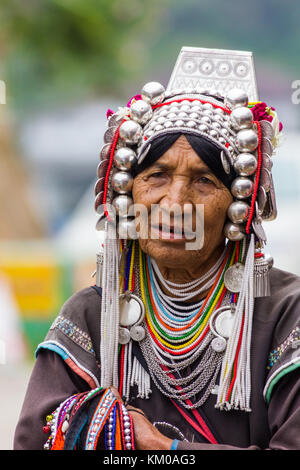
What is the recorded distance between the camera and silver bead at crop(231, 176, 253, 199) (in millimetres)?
2588

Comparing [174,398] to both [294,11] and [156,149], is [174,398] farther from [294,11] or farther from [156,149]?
[294,11]

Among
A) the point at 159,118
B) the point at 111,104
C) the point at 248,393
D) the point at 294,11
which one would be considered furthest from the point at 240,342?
the point at 294,11

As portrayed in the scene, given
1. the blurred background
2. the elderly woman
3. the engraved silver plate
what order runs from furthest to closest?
the blurred background, the engraved silver plate, the elderly woman

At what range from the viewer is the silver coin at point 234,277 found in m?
2.67

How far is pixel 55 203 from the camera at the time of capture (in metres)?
17.4

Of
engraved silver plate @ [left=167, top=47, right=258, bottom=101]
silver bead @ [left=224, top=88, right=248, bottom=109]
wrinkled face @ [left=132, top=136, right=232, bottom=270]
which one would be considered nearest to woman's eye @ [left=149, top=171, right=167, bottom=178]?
wrinkled face @ [left=132, top=136, right=232, bottom=270]

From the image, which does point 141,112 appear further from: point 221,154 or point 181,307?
point 181,307

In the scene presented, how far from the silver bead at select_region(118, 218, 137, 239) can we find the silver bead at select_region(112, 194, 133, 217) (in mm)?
27

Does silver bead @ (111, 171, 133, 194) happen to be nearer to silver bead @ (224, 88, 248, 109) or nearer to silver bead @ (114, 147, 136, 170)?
silver bead @ (114, 147, 136, 170)

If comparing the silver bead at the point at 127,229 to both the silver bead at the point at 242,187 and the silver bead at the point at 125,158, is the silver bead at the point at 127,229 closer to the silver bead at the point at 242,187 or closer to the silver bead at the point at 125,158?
the silver bead at the point at 125,158

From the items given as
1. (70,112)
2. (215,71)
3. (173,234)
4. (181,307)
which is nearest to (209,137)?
(173,234)

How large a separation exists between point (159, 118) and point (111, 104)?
1402 centimetres

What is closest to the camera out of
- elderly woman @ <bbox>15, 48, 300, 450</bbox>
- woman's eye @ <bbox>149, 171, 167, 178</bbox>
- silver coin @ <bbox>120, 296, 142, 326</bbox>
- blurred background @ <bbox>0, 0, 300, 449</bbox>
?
elderly woman @ <bbox>15, 48, 300, 450</bbox>

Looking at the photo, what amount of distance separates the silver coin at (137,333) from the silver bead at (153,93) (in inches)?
31.8
